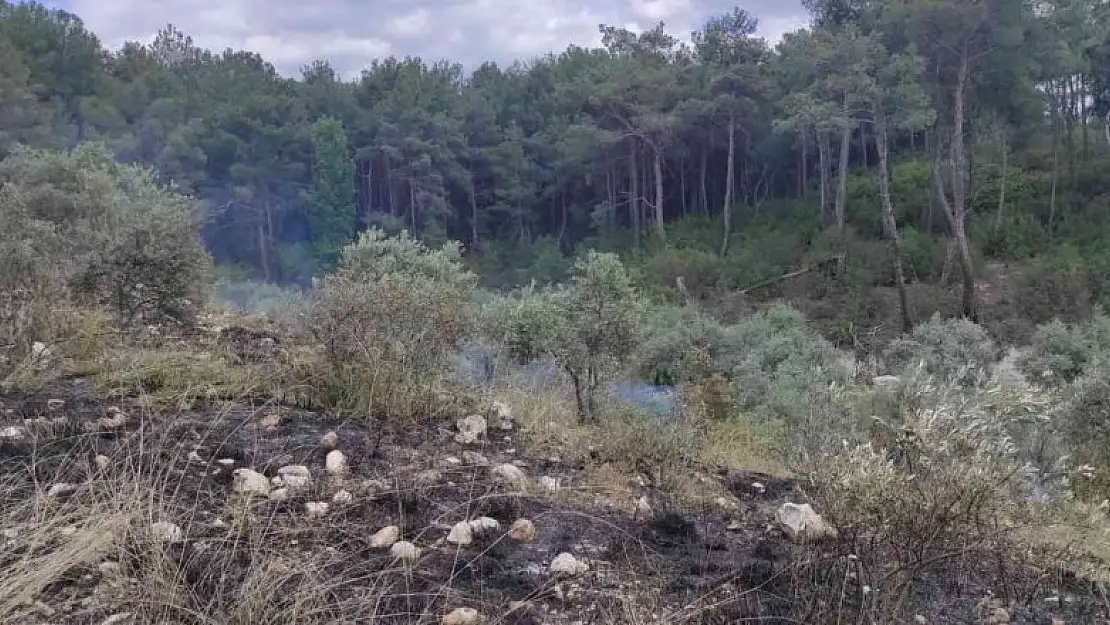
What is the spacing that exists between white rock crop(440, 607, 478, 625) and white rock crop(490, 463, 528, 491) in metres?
0.80

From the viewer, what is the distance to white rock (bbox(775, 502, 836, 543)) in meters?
2.32

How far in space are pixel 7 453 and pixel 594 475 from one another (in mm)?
1779

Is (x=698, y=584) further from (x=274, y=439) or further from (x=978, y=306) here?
(x=978, y=306)

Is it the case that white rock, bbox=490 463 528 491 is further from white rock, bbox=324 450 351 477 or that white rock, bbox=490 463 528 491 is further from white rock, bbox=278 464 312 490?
white rock, bbox=278 464 312 490

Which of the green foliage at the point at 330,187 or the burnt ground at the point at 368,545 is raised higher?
the green foliage at the point at 330,187

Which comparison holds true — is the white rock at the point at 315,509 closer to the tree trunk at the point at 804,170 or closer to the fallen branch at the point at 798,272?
the fallen branch at the point at 798,272

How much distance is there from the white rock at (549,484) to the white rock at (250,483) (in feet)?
2.70

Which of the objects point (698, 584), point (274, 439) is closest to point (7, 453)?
point (274, 439)

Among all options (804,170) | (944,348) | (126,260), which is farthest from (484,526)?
(804,170)

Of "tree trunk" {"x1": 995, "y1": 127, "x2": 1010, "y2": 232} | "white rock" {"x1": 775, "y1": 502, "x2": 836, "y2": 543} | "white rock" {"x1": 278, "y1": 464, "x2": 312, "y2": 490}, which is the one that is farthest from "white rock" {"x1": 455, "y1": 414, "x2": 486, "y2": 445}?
"tree trunk" {"x1": 995, "y1": 127, "x2": 1010, "y2": 232}

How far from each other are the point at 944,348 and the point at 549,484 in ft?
30.8

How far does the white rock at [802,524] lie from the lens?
2316mm

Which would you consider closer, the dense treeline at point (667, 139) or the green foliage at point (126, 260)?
the green foliage at point (126, 260)

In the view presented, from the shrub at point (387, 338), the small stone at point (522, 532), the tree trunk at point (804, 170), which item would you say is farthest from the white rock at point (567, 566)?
the tree trunk at point (804, 170)
